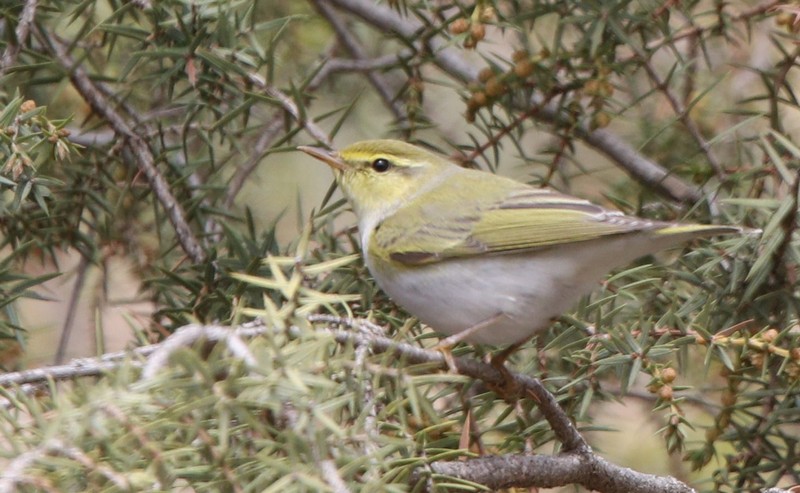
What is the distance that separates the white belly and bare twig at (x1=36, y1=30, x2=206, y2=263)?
1.63 ft

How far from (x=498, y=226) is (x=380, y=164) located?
59cm

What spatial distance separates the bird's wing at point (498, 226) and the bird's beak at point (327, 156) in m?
0.26

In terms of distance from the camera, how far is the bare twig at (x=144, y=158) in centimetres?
261

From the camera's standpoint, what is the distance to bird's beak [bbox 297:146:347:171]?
2.75 m

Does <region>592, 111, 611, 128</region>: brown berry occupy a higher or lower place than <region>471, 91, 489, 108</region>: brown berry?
lower

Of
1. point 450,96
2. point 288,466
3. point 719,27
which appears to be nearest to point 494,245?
point 719,27

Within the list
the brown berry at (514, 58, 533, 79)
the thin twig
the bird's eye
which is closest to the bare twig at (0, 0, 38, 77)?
the bird's eye

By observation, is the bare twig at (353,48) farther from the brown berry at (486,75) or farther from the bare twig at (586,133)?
the brown berry at (486,75)

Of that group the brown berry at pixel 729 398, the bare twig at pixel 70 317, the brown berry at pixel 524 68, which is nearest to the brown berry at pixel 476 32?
the brown berry at pixel 524 68

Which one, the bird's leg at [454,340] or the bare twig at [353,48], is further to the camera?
the bare twig at [353,48]

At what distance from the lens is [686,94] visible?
11.6 ft

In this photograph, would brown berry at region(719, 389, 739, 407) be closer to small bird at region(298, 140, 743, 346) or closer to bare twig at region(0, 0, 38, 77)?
small bird at region(298, 140, 743, 346)

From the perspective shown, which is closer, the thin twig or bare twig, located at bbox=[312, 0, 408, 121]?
the thin twig

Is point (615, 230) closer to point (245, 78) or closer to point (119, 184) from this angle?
point (245, 78)
